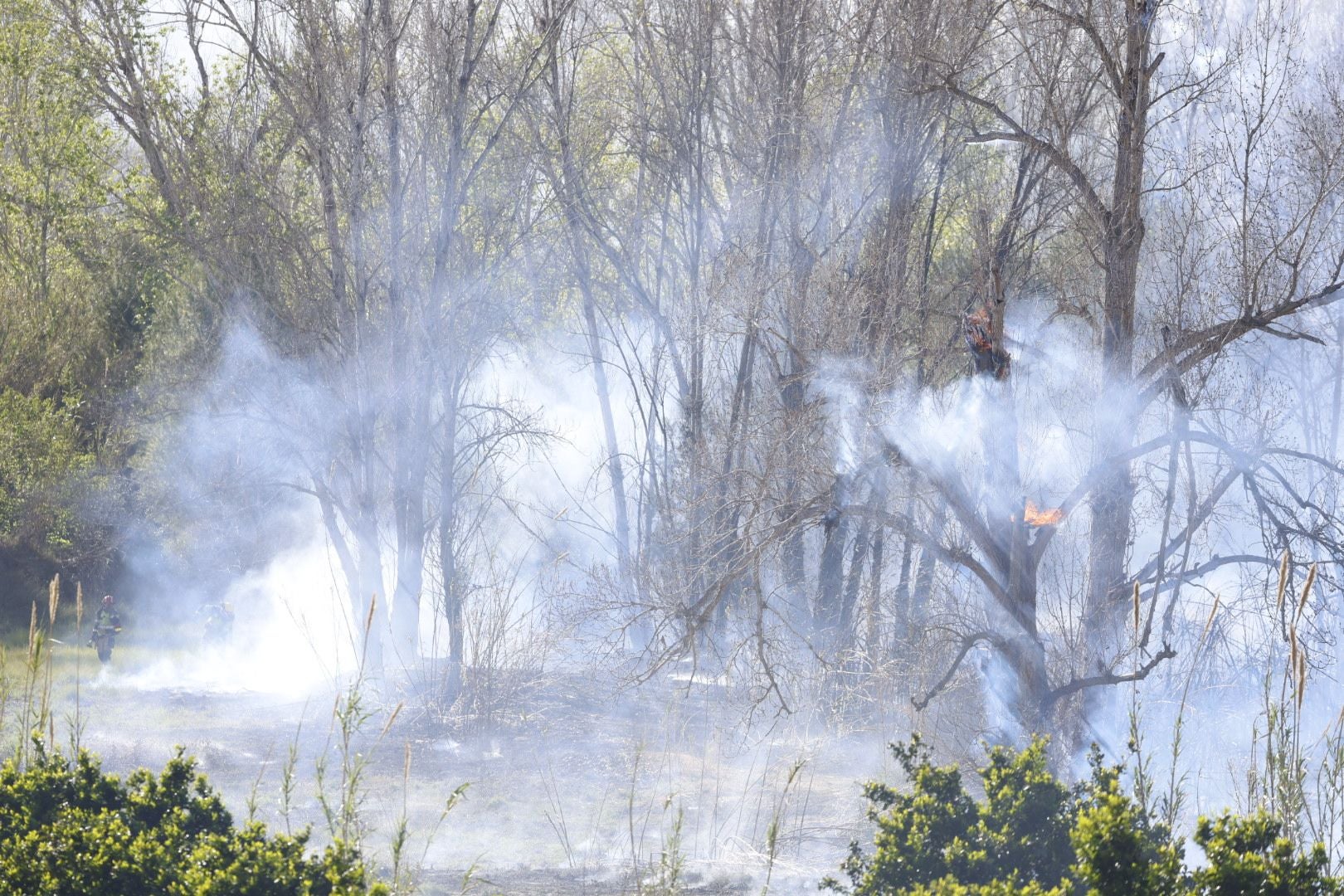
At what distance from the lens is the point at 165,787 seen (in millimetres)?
4691

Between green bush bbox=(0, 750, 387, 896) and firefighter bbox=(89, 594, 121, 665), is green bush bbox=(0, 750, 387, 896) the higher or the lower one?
the lower one

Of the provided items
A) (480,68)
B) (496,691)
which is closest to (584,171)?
(480,68)

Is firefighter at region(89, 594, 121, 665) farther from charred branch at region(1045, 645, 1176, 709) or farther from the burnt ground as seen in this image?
charred branch at region(1045, 645, 1176, 709)

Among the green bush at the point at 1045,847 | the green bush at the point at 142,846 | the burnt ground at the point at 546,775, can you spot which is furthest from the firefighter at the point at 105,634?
the green bush at the point at 1045,847

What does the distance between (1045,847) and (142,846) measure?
3108 millimetres

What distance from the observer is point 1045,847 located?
15.5 feet

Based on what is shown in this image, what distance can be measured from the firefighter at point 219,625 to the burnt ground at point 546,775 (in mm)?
2608

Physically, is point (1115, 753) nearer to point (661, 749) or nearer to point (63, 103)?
point (661, 749)

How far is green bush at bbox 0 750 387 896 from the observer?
393 centimetres

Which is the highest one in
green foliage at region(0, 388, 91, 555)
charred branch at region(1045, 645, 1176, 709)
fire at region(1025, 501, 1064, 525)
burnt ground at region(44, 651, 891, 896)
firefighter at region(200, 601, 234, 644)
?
green foliage at region(0, 388, 91, 555)

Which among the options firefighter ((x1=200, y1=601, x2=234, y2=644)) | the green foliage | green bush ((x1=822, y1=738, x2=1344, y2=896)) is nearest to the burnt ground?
green bush ((x1=822, y1=738, x2=1344, y2=896))

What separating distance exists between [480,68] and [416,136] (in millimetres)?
3024

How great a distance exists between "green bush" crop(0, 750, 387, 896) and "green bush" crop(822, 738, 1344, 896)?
1887 millimetres

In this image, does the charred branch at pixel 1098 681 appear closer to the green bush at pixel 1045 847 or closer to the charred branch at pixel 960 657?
the charred branch at pixel 960 657
